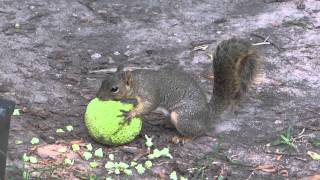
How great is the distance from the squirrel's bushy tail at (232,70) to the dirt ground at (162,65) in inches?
7.9

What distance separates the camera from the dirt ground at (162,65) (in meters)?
3.68

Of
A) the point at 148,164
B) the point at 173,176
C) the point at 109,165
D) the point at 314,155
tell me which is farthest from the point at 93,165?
→ the point at 314,155

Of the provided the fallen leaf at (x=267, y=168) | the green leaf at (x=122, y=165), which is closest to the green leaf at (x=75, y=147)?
the green leaf at (x=122, y=165)

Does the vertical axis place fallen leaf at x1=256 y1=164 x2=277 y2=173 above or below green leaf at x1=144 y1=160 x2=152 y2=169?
below

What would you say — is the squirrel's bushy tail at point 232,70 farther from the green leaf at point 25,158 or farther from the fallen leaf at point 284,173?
the green leaf at point 25,158

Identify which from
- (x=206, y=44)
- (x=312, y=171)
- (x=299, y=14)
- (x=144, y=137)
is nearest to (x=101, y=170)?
(x=144, y=137)

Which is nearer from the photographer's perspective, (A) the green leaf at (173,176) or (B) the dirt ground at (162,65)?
(A) the green leaf at (173,176)

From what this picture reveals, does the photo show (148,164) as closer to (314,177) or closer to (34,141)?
(34,141)

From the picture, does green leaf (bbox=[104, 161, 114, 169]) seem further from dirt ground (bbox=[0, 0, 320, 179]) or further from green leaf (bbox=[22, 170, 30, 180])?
green leaf (bbox=[22, 170, 30, 180])

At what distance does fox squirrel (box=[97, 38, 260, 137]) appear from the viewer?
3.84 m

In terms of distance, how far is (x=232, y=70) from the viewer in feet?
12.8

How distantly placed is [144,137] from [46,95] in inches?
30.4

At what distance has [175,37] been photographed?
5340mm

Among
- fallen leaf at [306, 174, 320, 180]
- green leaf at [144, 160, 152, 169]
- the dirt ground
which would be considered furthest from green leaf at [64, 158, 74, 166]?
fallen leaf at [306, 174, 320, 180]
